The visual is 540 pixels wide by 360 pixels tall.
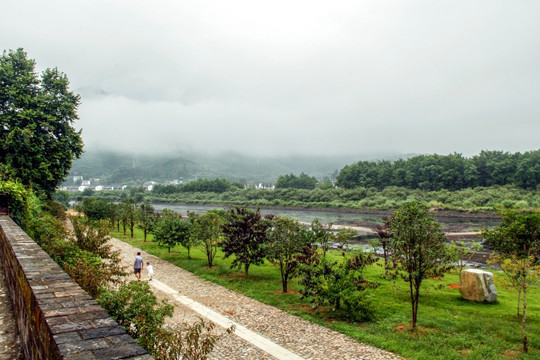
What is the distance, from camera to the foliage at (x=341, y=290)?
1167cm

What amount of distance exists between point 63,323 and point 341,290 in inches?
402

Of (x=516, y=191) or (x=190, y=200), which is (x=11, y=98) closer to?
(x=516, y=191)

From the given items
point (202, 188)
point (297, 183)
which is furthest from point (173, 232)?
point (297, 183)

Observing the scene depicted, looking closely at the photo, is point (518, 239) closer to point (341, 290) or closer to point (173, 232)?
point (341, 290)

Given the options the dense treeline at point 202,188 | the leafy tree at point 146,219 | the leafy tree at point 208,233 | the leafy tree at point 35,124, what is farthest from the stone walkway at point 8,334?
the dense treeline at point 202,188

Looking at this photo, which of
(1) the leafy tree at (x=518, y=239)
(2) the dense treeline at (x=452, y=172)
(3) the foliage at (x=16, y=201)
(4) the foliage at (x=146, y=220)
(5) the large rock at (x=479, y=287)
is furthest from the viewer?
(2) the dense treeline at (x=452, y=172)

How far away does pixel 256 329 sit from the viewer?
10.6 meters

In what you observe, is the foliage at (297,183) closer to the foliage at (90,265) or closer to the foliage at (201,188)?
the foliage at (201,188)

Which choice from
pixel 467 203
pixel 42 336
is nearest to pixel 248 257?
pixel 42 336

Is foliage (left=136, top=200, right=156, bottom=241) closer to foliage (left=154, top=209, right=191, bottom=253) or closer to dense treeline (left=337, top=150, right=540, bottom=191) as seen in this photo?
foliage (left=154, top=209, right=191, bottom=253)

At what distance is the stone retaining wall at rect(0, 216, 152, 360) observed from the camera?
284 centimetres

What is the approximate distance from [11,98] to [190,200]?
102 metres

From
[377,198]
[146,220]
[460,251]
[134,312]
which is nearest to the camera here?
[134,312]

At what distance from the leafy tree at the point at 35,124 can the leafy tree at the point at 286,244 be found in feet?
62.4
